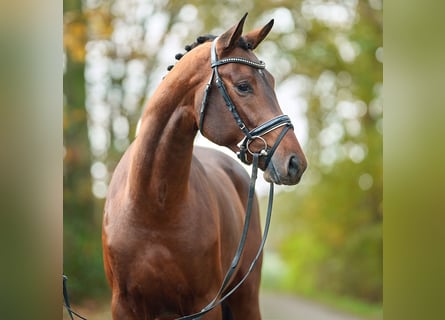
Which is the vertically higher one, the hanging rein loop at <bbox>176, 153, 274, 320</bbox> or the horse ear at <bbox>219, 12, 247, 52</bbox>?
the horse ear at <bbox>219, 12, 247, 52</bbox>

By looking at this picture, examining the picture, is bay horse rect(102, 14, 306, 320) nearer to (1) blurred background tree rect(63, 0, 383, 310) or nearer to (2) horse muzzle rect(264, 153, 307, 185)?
(2) horse muzzle rect(264, 153, 307, 185)

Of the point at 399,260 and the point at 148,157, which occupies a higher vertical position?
the point at 148,157

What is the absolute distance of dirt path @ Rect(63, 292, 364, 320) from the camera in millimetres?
9016

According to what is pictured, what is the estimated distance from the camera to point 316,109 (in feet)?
39.1

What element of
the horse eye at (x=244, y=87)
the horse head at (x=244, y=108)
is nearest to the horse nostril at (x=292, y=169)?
the horse head at (x=244, y=108)

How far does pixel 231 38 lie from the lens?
2.86 metres

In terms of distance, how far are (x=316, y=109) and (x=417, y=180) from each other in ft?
35.3

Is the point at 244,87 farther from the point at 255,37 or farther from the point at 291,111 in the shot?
the point at 291,111

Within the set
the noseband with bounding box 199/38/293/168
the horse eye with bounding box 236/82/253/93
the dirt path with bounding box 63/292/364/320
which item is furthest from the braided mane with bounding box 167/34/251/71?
the dirt path with bounding box 63/292/364/320

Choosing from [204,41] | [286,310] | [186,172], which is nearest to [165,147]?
[186,172]

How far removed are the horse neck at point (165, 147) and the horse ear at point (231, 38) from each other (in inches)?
10.7

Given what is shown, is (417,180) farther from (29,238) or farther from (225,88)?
(225,88)

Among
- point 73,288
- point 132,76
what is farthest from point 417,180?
point 132,76

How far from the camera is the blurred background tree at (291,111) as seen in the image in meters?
9.72
